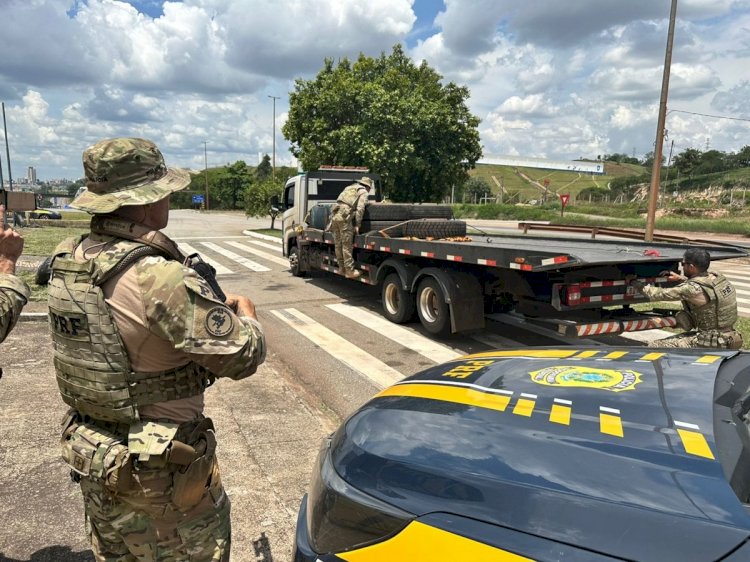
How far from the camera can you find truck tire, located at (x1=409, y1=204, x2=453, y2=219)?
9.20 meters

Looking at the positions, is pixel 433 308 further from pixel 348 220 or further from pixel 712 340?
pixel 712 340

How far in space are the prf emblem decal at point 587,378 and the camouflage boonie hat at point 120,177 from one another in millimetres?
1545

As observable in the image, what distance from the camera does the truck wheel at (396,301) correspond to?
24.8 feet

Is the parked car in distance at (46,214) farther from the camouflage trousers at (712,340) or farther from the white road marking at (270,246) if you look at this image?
the camouflage trousers at (712,340)

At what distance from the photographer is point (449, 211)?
9344 millimetres

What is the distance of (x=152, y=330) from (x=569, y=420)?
52.9 inches

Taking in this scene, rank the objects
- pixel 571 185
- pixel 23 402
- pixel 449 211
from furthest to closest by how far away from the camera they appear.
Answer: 1. pixel 571 185
2. pixel 449 211
3. pixel 23 402

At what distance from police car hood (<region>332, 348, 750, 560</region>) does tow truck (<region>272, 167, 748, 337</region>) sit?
129 inches

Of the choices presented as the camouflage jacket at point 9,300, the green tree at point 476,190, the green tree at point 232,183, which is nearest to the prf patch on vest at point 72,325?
the camouflage jacket at point 9,300

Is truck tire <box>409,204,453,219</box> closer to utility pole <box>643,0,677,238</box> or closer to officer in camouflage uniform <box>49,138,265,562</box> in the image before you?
utility pole <box>643,0,677,238</box>

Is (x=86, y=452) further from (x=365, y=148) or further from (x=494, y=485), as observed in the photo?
(x=365, y=148)

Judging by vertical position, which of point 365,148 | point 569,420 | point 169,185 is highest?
point 365,148

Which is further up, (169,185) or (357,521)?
(169,185)

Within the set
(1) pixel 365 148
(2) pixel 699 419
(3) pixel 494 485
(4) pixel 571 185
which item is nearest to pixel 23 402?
(3) pixel 494 485
